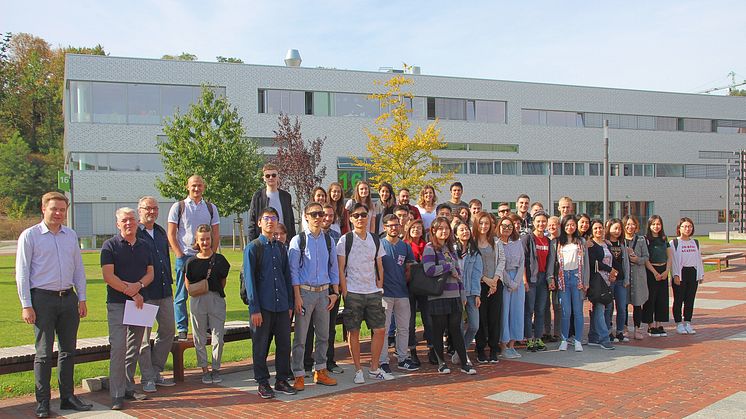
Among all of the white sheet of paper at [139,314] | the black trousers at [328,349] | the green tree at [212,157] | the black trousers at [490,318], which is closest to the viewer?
the white sheet of paper at [139,314]

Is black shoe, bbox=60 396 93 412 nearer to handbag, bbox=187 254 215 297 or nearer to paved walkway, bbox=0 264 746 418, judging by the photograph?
paved walkway, bbox=0 264 746 418

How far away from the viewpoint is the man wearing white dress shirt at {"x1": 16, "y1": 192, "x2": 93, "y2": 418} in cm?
605

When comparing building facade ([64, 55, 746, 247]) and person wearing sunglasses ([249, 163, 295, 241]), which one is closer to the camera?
person wearing sunglasses ([249, 163, 295, 241])

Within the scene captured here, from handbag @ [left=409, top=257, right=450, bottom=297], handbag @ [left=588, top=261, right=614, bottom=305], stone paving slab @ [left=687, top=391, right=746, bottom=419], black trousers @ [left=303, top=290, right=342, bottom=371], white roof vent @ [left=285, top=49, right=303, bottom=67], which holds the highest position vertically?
white roof vent @ [left=285, top=49, right=303, bottom=67]

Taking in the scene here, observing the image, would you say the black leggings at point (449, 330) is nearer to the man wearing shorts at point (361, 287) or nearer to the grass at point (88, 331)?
the man wearing shorts at point (361, 287)

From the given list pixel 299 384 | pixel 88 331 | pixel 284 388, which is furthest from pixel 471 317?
pixel 88 331

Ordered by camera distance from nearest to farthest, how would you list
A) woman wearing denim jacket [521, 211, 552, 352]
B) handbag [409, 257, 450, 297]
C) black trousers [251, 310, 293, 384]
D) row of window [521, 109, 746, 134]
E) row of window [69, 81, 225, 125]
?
black trousers [251, 310, 293, 384] < handbag [409, 257, 450, 297] < woman wearing denim jacket [521, 211, 552, 352] < row of window [69, 81, 225, 125] < row of window [521, 109, 746, 134]

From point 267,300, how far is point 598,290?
188 inches

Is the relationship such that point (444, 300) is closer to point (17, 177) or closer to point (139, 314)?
point (139, 314)

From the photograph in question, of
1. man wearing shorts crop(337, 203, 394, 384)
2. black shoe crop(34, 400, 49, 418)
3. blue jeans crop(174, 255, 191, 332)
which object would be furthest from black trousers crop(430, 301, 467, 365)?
black shoe crop(34, 400, 49, 418)

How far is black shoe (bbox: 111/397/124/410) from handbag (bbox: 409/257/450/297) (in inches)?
132

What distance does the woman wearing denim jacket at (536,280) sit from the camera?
8984mm

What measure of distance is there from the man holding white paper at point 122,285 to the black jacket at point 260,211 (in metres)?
1.45

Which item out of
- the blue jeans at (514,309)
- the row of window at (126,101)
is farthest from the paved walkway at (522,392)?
the row of window at (126,101)
